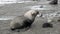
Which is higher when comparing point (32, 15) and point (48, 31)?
point (32, 15)

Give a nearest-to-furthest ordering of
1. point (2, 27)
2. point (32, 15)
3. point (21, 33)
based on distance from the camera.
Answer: point (21, 33), point (32, 15), point (2, 27)

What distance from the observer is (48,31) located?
3131 millimetres

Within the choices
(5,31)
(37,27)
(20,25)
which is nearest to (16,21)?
(20,25)

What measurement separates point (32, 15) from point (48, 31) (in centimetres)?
42

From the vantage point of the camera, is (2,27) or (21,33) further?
(2,27)

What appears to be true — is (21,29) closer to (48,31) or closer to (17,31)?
(17,31)

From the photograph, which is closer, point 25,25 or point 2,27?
point 25,25

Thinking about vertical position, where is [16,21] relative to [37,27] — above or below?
above

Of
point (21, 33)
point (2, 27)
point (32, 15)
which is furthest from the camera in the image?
point (2, 27)

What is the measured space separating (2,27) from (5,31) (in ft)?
1.09

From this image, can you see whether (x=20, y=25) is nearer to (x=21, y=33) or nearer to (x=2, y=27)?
(x=21, y=33)

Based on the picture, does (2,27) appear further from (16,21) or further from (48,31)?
(48,31)

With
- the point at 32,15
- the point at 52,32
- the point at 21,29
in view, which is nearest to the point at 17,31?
the point at 21,29

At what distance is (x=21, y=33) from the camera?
3010mm
